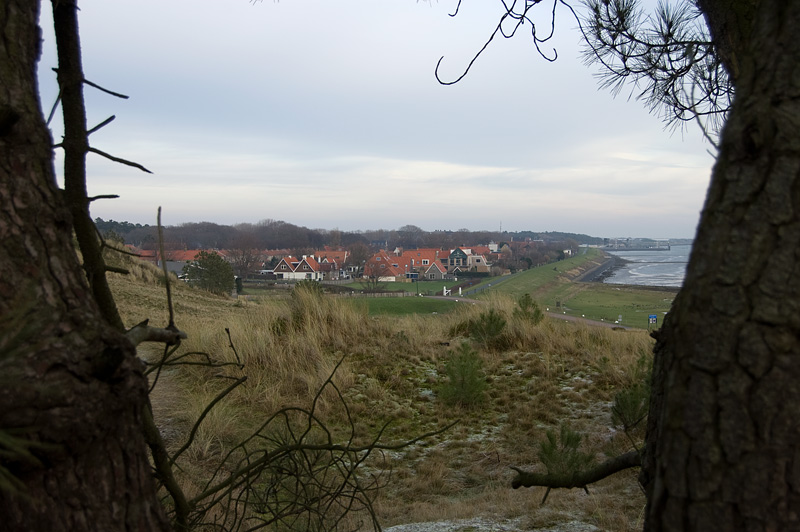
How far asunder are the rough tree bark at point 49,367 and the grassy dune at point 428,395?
1.26 metres

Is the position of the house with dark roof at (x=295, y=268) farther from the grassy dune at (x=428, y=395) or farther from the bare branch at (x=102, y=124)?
the bare branch at (x=102, y=124)

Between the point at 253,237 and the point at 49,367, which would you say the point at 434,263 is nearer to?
the point at 253,237

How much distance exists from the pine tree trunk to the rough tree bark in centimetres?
89

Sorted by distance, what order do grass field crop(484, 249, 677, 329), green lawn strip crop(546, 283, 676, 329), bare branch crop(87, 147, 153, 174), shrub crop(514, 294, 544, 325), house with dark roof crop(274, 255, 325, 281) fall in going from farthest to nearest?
1. house with dark roof crop(274, 255, 325, 281)
2. green lawn strip crop(546, 283, 676, 329)
3. grass field crop(484, 249, 677, 329)
4. shrub crop(514, 294, 544, 325)
5. bare branch crop(87, 147, 153, 174)

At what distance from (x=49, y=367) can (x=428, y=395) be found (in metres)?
4.92

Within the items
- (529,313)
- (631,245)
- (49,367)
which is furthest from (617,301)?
(631,245)

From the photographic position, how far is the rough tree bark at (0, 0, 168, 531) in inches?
30.7

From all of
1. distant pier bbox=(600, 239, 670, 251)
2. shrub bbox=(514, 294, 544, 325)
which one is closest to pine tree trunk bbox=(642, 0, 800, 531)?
shrub bbox=(514, 294, 544, 325)

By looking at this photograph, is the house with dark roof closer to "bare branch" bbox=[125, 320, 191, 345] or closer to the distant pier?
"bare branch" bbox=[125, 320, 191, 345]

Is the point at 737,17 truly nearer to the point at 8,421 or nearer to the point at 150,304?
the point at 8,421

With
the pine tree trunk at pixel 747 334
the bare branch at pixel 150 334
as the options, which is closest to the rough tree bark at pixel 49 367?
the bare branch at pixel 150 334

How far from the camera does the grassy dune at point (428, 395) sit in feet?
10.6

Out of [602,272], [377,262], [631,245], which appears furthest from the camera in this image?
[631,245]

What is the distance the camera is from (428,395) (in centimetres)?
550
